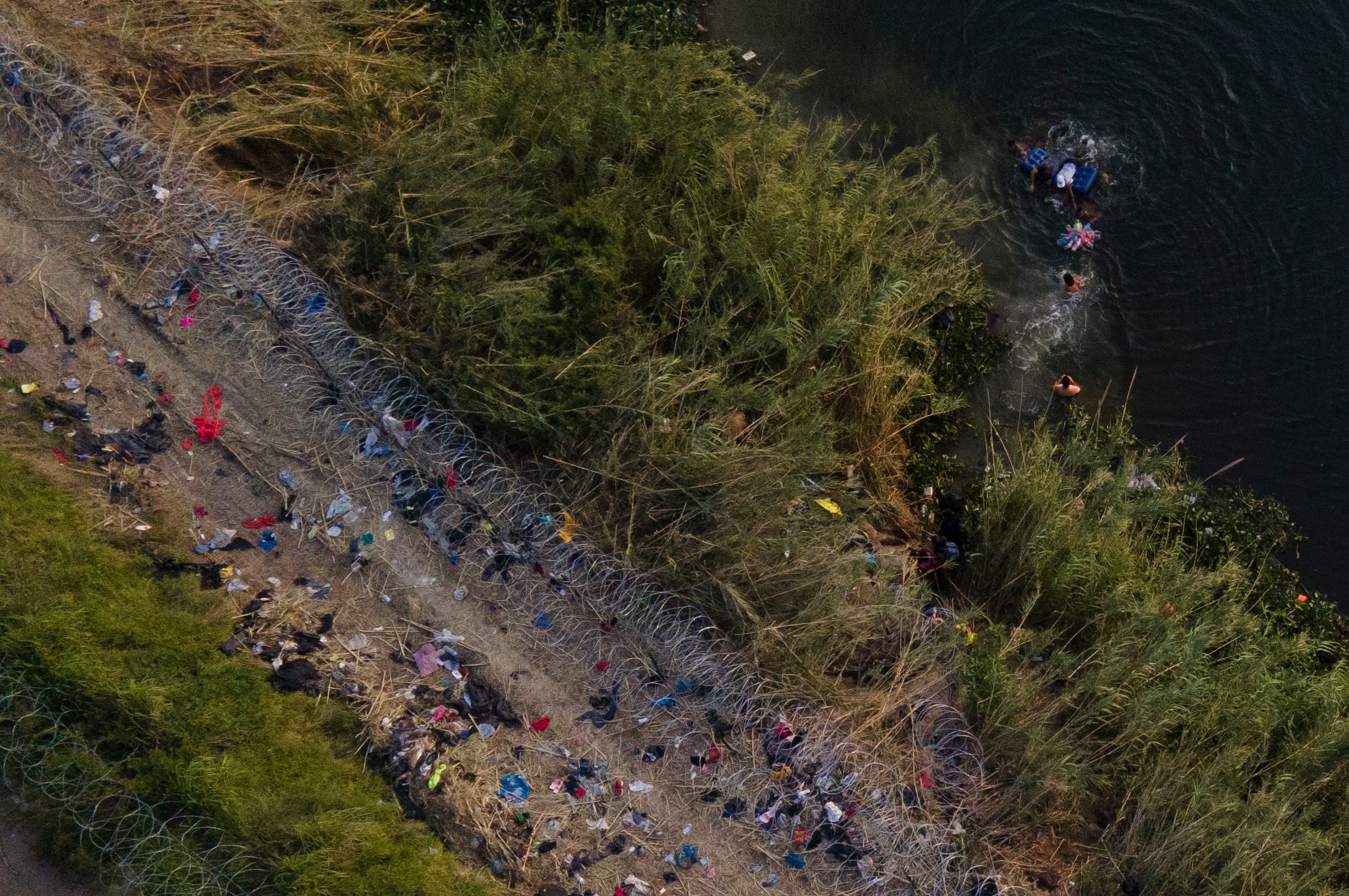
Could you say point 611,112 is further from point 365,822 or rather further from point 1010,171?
point 365,822

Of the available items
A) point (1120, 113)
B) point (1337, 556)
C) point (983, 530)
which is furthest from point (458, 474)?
point (1337, 556)

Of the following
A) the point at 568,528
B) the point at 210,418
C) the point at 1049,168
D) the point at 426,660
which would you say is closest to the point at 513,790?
the point at 426,660

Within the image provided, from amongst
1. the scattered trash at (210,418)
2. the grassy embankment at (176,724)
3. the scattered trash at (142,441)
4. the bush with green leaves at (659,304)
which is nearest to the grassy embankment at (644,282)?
the bush with green leaves at (659,304)

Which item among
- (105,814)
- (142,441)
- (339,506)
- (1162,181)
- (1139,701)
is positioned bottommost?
(105,814)

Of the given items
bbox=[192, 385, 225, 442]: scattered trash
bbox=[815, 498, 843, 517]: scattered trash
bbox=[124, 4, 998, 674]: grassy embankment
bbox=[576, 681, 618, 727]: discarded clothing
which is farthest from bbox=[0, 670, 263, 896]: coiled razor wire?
bbox=[815, 498, 843, 517]: scattered trash

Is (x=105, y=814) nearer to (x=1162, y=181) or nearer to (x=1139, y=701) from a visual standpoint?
(x=1139, y=701)

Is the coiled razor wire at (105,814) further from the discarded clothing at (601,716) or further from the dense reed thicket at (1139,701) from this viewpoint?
the dense reed thicket at (1139,701)
